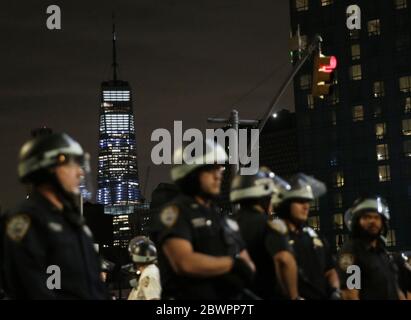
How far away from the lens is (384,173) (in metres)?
107

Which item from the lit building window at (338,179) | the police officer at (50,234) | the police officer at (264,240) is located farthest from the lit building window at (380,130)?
the police officer at (50,234)

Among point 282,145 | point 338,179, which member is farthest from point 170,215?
point 282,145

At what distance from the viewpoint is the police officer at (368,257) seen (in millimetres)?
8961

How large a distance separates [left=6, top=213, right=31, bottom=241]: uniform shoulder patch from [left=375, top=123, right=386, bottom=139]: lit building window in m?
106

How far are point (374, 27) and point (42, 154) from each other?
10941 cm

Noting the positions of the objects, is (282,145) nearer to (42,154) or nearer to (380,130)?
(380,130)

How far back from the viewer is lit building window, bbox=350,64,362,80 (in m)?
112

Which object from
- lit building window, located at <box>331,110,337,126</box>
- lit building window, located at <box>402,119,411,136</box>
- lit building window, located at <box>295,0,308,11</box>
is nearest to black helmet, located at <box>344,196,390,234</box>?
lit building window, located at <box>402,119,411,136</box>

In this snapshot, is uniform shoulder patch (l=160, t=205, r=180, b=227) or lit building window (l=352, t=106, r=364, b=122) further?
lit building window (l=352, t=106, r=364, b=122)

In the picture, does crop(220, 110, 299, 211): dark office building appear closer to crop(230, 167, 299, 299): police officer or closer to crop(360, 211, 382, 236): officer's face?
crop(360, 211, 382, 236): officer's face

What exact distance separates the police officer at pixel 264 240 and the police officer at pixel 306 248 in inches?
12.1

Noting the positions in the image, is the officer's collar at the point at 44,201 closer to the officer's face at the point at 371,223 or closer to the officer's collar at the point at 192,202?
the officer's collar at the point at 192,202
